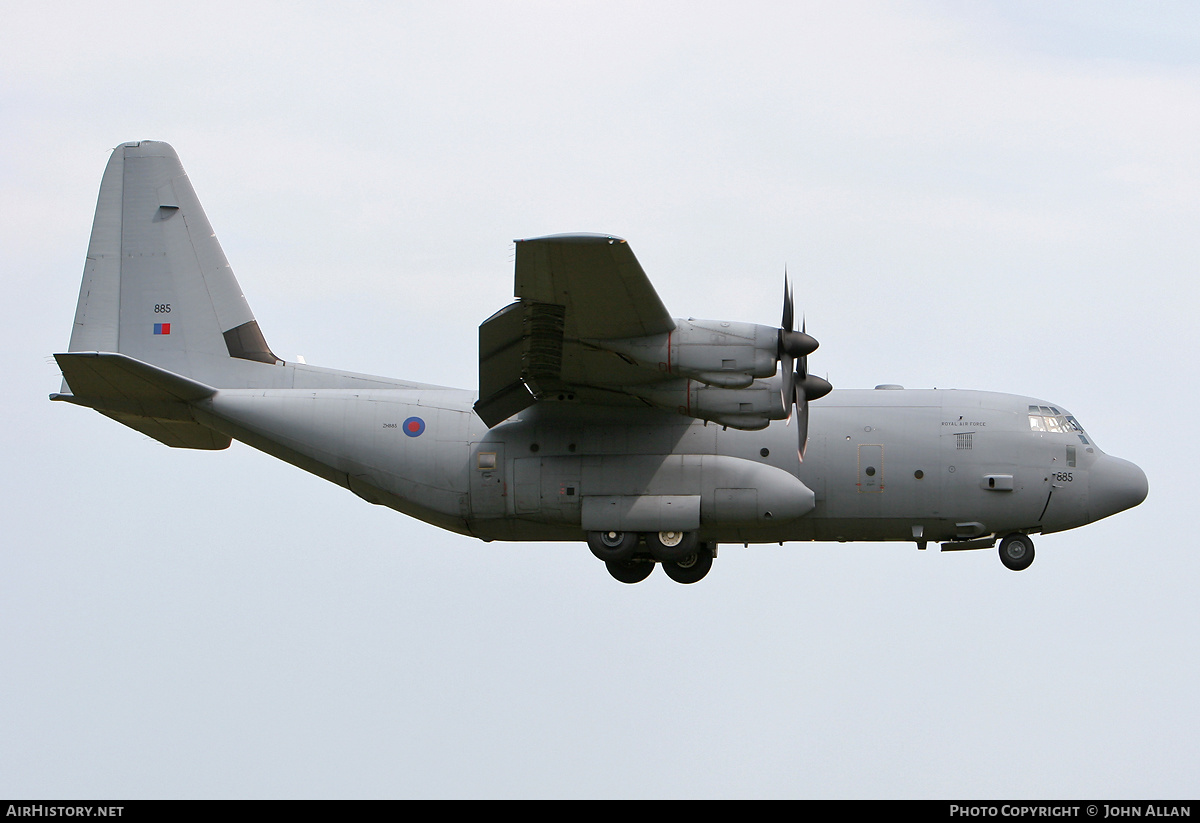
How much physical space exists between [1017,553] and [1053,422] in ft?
7.20

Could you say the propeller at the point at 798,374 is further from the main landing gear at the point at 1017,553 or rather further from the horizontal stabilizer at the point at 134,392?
the horizontal stabilizer at the point at 134,392

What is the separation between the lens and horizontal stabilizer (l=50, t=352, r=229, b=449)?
76.2ft

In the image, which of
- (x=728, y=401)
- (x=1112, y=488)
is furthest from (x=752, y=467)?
(x=1112, y=488)

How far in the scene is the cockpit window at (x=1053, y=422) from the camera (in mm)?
24031

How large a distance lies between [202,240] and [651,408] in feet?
28.0

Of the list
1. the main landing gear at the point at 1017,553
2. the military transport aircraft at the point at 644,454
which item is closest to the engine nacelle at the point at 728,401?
the military transport aircraft at the point at 644,454

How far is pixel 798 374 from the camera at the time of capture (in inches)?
889

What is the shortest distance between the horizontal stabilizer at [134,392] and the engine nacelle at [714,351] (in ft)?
25.6

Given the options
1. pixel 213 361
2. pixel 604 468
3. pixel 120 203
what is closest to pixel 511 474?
pixel 604 468

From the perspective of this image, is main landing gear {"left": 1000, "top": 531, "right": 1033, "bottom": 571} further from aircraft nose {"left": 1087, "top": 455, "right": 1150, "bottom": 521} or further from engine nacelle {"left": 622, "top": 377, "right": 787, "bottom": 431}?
engine nacelle {"left": 622, "top": 377, "right": 787, "bottom": 431}

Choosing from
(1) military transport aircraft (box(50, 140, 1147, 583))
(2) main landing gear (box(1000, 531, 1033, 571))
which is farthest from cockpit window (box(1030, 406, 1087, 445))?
(2) main landing gear (box(1000, 531, 1033, 571))

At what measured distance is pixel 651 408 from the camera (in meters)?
23.7

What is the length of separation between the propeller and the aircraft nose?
4655 mm
